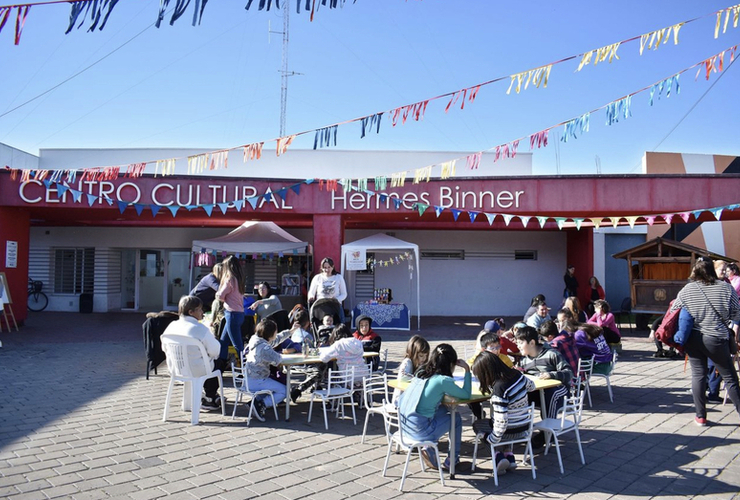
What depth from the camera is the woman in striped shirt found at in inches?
167

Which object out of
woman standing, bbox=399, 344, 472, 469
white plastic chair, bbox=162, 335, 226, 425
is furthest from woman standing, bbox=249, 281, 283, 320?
woman standing, bbox=399, 344, 472, 469

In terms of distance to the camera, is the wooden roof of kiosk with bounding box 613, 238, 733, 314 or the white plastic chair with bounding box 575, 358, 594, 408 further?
the wooden roof of kiosk with bounding box 613, 238, 733, 314

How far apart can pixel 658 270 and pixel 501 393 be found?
34.1 ft

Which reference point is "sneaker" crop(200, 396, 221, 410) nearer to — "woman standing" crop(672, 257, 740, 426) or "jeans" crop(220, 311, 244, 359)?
"jeans" crop(220, 311, 244, 359)

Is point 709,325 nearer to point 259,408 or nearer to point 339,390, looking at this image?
point 339,390

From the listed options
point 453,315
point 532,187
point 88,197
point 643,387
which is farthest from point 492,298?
point 88,197

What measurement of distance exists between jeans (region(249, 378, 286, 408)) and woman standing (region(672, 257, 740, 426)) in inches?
161

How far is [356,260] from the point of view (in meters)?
13.0

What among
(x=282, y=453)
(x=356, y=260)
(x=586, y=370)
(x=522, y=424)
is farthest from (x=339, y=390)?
(x=356, y=260)

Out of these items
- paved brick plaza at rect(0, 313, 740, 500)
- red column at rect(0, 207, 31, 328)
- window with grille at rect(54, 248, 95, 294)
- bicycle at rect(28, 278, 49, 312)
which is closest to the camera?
paved brick plaza at rect(0, 313, 740, 500)

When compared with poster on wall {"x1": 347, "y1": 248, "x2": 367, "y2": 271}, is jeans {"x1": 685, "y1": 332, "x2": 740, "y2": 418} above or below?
below

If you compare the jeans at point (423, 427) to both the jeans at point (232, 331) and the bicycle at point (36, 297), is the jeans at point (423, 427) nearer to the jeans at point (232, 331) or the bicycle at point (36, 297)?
the jeans at point (232, 331)

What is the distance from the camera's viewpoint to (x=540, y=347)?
17.6ft

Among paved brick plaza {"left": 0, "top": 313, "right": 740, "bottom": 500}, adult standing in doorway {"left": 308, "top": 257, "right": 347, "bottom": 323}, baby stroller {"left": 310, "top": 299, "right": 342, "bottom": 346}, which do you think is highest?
adult standing in doorway {"left": 308, "top": 257, "right": 347, "bottom": 323}
